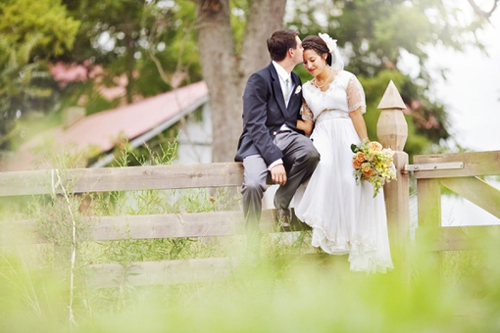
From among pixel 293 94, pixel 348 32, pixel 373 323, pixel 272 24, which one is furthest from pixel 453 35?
pixel 373 323

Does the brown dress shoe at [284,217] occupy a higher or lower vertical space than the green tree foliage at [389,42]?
lower

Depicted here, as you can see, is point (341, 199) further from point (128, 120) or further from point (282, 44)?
point (128, 120)

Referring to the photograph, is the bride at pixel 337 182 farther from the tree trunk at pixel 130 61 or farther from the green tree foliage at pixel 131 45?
the tree trunk at pixel 130 61

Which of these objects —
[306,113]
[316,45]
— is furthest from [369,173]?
[316,45]

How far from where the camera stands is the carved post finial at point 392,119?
15.7 ft

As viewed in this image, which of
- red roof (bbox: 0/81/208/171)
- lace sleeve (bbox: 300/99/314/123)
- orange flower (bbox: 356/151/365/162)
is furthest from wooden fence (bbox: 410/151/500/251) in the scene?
red roof (bbox: 0/81/208/171)

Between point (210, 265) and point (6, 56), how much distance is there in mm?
12497

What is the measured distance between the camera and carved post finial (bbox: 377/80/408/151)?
479 centimetres

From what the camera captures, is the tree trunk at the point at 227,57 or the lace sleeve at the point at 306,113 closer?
the lace sleeve at the point at 306,113

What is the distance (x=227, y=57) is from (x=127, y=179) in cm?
690

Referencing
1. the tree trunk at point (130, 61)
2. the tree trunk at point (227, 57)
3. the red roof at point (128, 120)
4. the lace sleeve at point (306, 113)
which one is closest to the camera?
the lace sleeve at point (306, 113)

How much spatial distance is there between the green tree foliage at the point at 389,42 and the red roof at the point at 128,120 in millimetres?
4356

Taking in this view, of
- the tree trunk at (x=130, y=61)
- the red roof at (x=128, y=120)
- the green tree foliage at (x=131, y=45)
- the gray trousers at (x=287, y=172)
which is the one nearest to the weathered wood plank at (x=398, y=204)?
the gray trousers at (x=287, y=172)

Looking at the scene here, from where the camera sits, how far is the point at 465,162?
457cm
